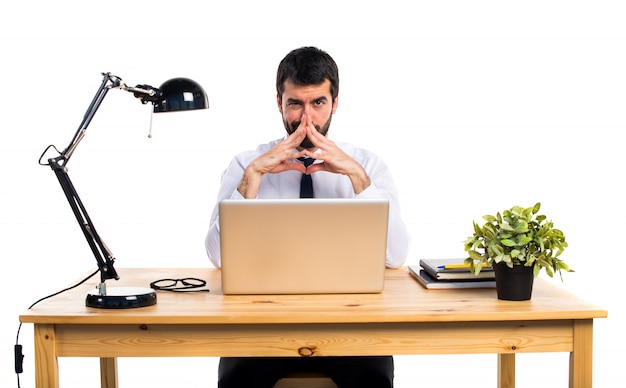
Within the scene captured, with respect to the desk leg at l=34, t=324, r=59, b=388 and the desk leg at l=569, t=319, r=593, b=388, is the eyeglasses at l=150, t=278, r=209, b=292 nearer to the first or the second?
the desk leg at l=34, t=324, r=59, b=388

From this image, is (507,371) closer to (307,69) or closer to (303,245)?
(303,245)

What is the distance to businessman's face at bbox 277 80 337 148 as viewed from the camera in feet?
10.8

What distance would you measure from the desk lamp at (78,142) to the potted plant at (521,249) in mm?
1049

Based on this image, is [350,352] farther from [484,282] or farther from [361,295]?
[484,282]

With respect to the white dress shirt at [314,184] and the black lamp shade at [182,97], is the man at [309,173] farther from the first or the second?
the black lamp shade at [182,97]

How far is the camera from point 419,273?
2.83 m

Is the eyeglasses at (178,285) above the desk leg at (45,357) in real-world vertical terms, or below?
above

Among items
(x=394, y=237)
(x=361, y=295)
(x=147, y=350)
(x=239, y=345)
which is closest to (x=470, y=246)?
(x=361, y=295)

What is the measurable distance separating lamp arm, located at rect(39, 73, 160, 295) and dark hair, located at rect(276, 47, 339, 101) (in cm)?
96

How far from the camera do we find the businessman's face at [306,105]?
3.30 metres

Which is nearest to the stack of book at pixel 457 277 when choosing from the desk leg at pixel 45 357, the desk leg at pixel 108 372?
the desk leg at pixel 45 357

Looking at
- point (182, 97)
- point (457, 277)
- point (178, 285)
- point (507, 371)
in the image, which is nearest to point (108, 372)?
point (178, 285)

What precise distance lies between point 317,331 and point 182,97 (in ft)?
2.93

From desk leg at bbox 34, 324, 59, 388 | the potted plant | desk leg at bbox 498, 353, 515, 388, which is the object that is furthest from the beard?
desk leg at bbox 34, 324, 59, 388
